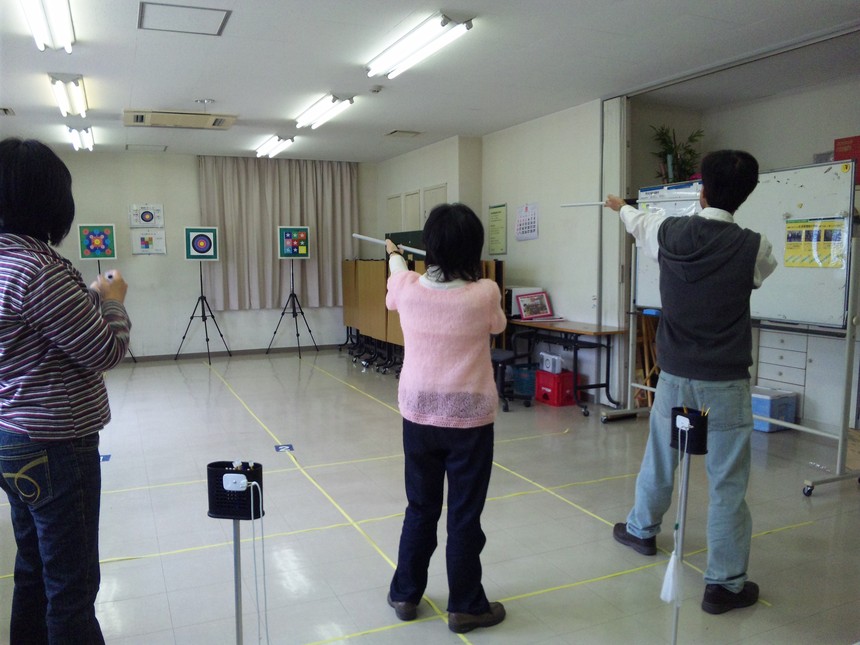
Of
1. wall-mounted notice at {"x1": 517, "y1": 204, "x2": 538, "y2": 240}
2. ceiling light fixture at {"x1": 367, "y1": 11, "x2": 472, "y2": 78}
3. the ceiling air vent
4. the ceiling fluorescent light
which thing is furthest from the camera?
wall-mounted notice at {"x1": 517, "y1": 204, "x2": 538, "y2": 240}

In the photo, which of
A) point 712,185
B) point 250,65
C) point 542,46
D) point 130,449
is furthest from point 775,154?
point 130,449

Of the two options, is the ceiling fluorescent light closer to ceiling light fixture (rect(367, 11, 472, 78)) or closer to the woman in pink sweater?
ceiling light fixture (rect(367, 11, 472, 78))

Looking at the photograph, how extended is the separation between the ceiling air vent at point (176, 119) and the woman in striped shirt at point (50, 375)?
464cm

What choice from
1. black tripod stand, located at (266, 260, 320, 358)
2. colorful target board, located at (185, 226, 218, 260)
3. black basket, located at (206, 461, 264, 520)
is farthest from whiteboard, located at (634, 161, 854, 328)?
colorful target board, located at (185, 226, 218, 260)

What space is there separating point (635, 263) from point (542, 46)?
1765mm

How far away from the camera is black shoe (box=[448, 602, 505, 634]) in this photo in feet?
6.94

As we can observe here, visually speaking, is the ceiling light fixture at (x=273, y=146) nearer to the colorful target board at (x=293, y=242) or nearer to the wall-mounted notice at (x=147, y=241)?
the colorful target board at (x=293, y=242)

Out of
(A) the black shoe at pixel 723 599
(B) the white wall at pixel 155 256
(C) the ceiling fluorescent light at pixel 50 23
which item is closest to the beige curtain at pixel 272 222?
(B) the white wall at pixel 155 256

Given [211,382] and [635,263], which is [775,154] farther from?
[211,382]

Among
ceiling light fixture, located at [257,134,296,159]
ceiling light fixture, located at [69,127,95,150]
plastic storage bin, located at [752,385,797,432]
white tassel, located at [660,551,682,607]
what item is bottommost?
plastic storage bin, located at [752,385,797,432]

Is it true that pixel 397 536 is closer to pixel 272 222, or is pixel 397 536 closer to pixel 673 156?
pixel 673 156

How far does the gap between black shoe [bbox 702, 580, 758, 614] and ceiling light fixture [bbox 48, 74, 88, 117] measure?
15.9 feet

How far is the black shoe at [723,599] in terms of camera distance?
7.48 ft

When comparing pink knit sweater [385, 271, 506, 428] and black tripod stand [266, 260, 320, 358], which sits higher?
pink knit sweater [385, 271, 506, 428]
